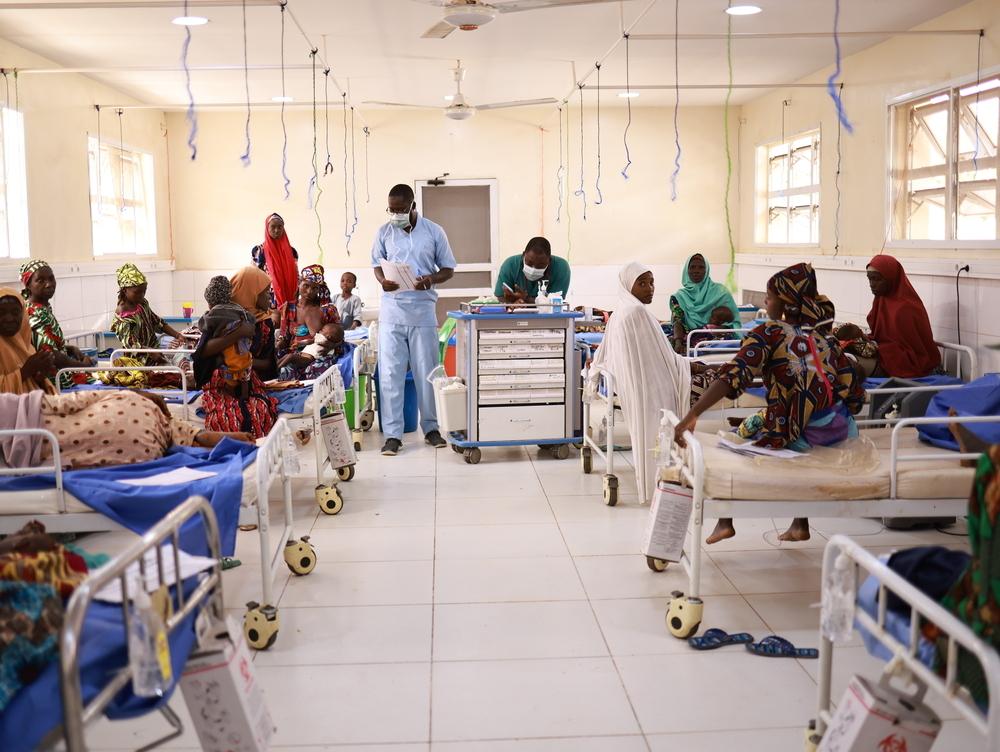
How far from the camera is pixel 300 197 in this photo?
12.3 m

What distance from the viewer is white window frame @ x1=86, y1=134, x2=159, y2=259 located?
9719mm

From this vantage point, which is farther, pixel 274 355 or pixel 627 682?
pixel 274 355

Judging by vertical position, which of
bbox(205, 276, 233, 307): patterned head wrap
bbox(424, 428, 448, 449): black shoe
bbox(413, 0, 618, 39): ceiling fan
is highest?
bbox(413, 0, 618, 39): ceiling fan

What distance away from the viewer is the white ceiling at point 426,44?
713 centimetres

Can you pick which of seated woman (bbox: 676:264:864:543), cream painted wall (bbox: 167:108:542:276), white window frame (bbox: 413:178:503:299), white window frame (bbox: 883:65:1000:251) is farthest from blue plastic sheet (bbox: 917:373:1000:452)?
cream painted wall (bbox: 167:108:542:276)

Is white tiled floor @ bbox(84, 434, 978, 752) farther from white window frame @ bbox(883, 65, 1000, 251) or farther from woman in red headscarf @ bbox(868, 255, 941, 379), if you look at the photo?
white window frame @ bbox(883, 65, 1000, 251)

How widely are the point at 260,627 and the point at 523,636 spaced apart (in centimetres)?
104

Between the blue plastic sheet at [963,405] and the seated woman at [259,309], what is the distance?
3.53 meters

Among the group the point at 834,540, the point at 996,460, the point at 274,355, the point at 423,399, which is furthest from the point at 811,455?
the point at 423,399

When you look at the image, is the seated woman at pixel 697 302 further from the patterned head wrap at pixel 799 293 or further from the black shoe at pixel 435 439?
the patterned head wrap at pixel 799 293

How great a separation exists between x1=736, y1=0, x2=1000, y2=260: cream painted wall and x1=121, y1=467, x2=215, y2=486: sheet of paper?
5542 millimetres

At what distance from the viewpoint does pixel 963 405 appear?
4.62 meters

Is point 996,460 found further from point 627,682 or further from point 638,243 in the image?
point 638,243

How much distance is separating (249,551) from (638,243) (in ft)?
28.4
